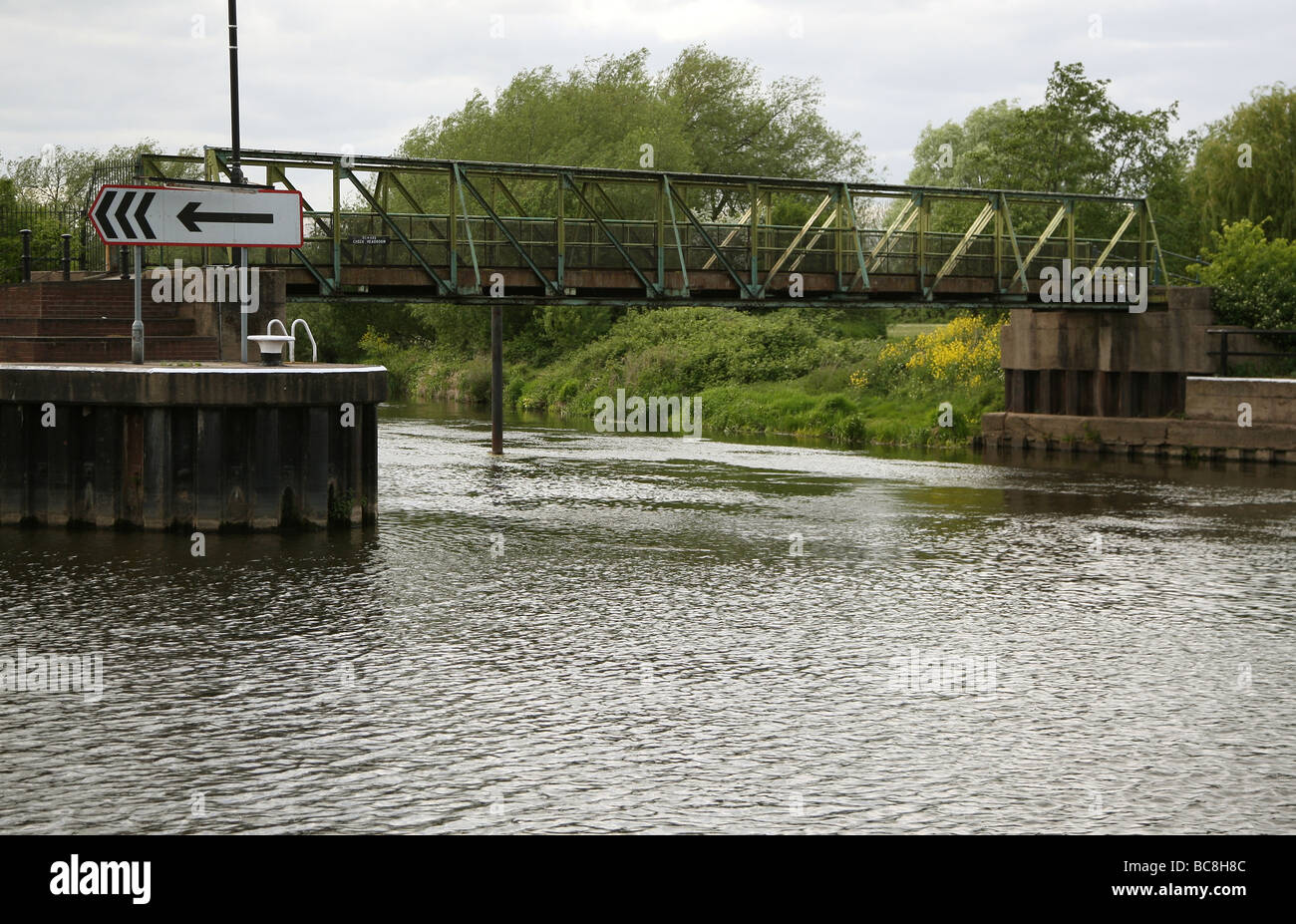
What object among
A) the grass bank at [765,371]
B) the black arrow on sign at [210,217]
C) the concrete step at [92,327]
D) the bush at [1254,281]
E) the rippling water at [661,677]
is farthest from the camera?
the grass bank at [765,371]

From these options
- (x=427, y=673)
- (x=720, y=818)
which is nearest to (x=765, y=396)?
(x=427, y=673)

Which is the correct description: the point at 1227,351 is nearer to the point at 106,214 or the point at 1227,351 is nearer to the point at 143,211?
the point at 143,211

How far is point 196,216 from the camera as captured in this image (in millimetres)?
20297

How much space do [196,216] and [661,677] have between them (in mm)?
12030

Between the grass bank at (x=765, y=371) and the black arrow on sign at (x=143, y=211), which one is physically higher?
the black arrow on sign at (x=143, y=211)

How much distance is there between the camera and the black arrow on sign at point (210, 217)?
20.2m

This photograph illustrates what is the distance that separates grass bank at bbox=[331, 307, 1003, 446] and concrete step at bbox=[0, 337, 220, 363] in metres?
20.3

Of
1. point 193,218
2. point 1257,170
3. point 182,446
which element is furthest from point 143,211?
point 1257,170

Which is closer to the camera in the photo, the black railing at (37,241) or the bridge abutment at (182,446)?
the bridge abutment at (182,446)

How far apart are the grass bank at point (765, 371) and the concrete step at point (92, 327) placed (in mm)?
19852
